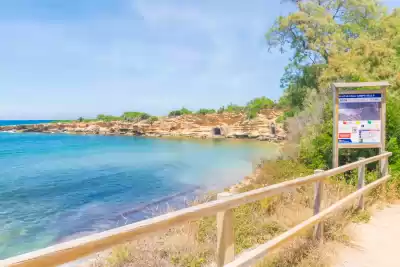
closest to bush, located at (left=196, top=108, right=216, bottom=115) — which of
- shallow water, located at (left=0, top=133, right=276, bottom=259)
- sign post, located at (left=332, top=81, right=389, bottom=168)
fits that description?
shallow water, located at (left=0, top=133, right=276, bottom=259)

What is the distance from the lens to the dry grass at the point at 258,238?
4.66 metres

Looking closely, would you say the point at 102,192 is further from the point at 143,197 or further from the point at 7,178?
the point at 7,178

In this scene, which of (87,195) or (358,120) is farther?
(87,195)

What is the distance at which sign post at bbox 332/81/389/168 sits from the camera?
8.73 m

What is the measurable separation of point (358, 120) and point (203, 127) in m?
59.0

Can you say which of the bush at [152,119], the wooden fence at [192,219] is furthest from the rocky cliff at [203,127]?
the wooden fence at [192,219]

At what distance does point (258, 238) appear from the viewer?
575cm

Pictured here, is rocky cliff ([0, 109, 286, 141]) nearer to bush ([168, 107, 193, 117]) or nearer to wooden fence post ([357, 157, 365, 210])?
bush ([168, 107, 193, 117])

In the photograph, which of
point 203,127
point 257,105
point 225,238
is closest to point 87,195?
point 225,238

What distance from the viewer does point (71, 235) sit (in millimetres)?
10469

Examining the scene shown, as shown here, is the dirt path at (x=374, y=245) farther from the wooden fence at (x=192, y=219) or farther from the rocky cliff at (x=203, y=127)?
the rocky cliff at (x=203, y=127)

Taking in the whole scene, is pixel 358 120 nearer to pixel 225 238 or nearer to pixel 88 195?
pixel 225 238

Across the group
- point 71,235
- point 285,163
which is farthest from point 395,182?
point 71,235

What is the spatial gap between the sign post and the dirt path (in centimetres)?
218
